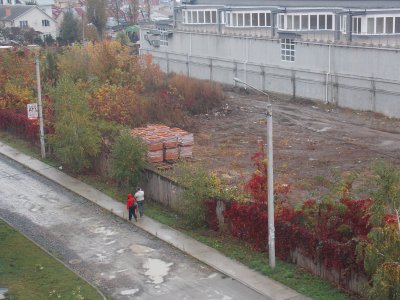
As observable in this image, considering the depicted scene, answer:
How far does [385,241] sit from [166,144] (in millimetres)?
17004

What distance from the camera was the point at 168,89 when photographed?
155ft

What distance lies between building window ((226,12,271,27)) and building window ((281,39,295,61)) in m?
4.24

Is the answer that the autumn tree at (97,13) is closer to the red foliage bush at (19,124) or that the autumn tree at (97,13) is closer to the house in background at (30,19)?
the house in background at (30,19)

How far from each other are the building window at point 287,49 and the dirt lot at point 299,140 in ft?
11.7

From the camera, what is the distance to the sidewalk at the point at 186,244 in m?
19.0

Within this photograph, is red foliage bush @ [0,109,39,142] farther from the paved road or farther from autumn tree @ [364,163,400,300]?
autumn tree @ [364,163,400,300]

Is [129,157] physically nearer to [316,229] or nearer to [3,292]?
[3,292]

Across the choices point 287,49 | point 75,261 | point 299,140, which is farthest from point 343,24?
point 75,261

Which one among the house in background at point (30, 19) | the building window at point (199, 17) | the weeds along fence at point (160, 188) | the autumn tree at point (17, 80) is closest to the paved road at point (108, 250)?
the weeds along fence at point (160, 188)

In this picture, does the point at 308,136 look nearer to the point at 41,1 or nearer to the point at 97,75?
the point at 97,75

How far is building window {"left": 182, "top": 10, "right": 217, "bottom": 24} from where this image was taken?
6088cm


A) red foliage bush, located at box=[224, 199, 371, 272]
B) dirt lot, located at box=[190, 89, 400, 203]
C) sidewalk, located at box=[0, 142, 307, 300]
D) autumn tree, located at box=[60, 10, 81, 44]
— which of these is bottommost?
sidewalk, located at box=[0, 142, 307, 300]

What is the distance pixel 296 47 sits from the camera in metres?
50.1

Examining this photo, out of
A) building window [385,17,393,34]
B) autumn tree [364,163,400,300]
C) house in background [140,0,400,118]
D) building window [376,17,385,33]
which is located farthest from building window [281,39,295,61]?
autumn tree [364,163,400,300]
